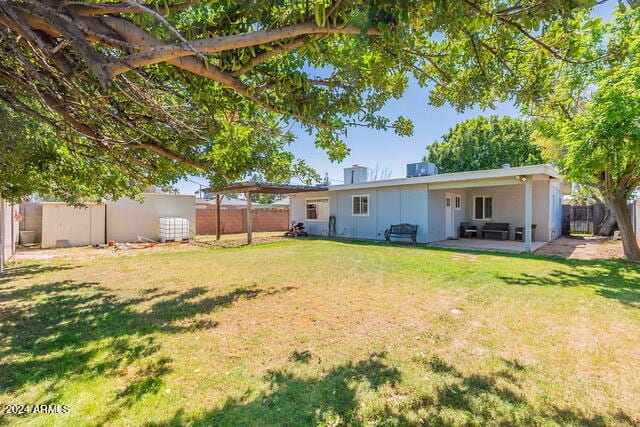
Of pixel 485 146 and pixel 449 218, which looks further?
pixel 485 146

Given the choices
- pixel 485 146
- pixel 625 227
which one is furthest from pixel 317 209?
pixel 485 146

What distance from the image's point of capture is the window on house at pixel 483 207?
46.6 ft

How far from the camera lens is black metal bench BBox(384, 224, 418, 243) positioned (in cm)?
1202

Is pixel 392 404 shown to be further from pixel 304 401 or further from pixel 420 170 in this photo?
pixel 420 170

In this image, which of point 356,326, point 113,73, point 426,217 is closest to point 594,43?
point 426,217

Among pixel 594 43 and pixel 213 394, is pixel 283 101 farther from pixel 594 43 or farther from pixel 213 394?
pixel 594 43

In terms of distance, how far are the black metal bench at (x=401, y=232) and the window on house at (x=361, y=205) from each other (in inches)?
74.4

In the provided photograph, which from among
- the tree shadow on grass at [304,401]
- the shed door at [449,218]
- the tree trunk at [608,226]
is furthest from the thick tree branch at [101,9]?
the tree trunk at [608,226]

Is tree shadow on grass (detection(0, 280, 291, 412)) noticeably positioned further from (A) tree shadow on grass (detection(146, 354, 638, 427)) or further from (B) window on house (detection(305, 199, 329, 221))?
(B) window on house (detection(305, 199, 329, 221))

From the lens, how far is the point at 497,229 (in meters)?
13.4

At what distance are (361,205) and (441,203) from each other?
3.64m

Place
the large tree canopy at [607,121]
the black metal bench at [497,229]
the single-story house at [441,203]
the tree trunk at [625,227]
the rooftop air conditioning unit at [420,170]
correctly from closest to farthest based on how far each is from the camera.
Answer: the large tree canopy at [607,121] < the tree trunk at [625,227] < the single-story house at [441,203] < the rooftop air conditioning unit at [420,170] < the black metal bench at [497,229]

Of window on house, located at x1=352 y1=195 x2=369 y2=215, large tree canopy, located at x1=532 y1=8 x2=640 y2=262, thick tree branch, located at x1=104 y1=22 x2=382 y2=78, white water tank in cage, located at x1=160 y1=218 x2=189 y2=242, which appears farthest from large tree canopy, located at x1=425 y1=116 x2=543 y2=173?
thick tree branch, located at x1=104 y1=22 x2=382 y2=78

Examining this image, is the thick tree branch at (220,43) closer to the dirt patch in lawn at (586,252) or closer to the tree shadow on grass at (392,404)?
the tree shadow on grass at (392,404)
